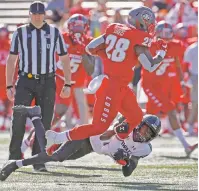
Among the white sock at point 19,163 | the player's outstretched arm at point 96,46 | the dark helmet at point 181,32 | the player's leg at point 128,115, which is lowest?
the white sock at point 19,163

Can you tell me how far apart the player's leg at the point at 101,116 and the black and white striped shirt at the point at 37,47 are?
71 cm

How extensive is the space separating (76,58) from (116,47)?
113 inches

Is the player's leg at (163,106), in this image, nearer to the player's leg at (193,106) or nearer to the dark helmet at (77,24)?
the dark helmet at (77,24)

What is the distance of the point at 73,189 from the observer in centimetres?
910

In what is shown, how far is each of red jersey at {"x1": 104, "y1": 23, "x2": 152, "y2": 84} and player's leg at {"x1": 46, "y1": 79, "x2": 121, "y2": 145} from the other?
0.13 meters

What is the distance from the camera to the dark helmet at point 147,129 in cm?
989

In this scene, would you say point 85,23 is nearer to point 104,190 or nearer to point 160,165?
point 160,165

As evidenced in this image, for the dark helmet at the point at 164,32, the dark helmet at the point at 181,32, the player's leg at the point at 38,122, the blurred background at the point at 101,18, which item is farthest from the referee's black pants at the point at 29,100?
the dark helmet at the point at 181,32

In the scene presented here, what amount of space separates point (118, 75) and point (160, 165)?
65.0 inches

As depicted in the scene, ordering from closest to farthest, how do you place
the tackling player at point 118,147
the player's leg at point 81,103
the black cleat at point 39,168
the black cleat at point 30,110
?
1. the tackling player at point 118,147
2. the black cleat at point 30,110
3. the black cleat at point 39,168
4. the player's leg at point 81,103

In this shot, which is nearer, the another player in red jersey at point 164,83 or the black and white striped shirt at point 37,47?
the black and white striped shirt at point 37,47

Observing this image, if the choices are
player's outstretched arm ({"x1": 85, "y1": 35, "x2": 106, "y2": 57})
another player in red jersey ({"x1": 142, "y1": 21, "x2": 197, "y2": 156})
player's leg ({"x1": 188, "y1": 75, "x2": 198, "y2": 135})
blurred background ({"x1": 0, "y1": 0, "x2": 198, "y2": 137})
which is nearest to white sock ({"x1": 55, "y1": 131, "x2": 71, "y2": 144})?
player's outstretched arm ({"x1": 85, "y1": 35, "x2": 106, "y2": 57})

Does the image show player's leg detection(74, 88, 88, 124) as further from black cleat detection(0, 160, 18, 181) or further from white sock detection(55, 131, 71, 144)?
black cleat detection(0, 160, 18, 181)

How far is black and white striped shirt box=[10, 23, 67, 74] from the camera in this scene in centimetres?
1041
